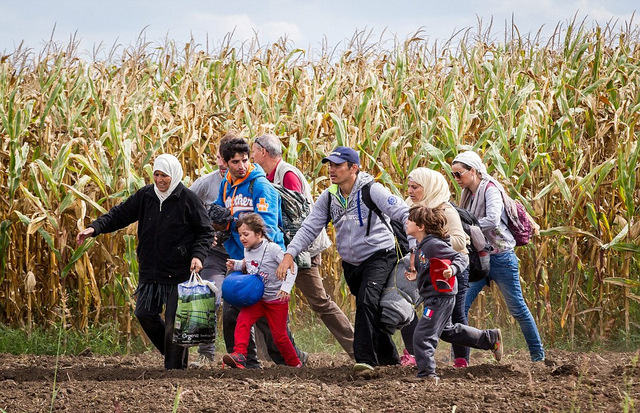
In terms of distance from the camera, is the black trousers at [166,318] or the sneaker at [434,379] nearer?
the sneaker at [434,379]

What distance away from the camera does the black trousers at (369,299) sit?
5969mm

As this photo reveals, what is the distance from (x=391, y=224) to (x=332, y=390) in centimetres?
143

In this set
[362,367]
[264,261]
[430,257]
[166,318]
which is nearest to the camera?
[430,257]

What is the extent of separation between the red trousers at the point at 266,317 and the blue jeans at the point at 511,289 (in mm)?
1385

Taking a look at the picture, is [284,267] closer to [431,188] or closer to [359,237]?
[359,237]

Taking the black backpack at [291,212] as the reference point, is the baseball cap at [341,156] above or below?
above

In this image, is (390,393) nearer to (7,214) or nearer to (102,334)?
(102,334)

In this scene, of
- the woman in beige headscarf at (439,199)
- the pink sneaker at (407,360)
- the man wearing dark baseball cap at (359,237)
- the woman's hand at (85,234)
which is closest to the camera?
the woman in beige headscarf at (439,199)

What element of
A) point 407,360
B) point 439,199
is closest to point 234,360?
point 407,360

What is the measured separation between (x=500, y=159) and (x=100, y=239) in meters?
3.61

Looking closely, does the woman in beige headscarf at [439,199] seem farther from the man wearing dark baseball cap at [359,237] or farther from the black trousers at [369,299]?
the black trousers at [369,299]

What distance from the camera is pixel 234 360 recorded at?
6.23 m

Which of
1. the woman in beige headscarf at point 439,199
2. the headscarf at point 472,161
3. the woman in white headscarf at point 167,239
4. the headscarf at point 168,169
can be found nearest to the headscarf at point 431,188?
the woman in beige headscarf at point 439,199

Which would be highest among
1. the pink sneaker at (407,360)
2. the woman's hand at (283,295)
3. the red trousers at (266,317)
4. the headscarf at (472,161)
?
the headscarf at (472,161)
